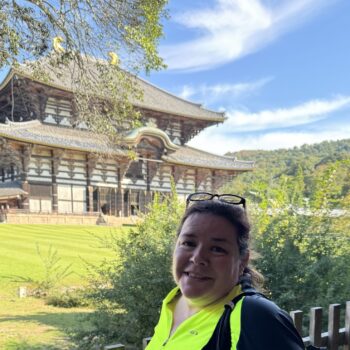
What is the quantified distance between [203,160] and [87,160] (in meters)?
9.35

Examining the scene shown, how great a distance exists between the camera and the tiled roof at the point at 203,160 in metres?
28.2

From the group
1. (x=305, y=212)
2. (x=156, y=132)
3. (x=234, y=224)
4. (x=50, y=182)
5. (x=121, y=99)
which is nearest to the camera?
(x=234, y=224)

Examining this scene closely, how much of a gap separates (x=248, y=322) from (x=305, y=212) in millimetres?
3297

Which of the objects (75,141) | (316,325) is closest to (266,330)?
(316,325)

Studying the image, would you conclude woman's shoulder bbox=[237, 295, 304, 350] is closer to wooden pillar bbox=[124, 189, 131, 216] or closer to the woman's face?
the woman's face

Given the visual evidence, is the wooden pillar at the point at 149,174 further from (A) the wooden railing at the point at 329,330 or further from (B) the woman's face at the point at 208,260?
(B) the woman's face at the point at 208,260

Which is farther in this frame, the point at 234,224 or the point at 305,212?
the point at 305,212

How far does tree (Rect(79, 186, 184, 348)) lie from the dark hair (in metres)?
2.19

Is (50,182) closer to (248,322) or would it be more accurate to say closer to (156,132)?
(156,132)

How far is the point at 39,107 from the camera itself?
23.5 metres

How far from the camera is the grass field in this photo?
17.9 feet

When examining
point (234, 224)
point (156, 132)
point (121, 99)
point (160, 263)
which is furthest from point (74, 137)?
point (234, 224)

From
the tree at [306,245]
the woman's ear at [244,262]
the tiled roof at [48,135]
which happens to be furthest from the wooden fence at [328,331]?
the tiled roof at [48,135]

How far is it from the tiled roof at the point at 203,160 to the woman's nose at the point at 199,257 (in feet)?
85.0
